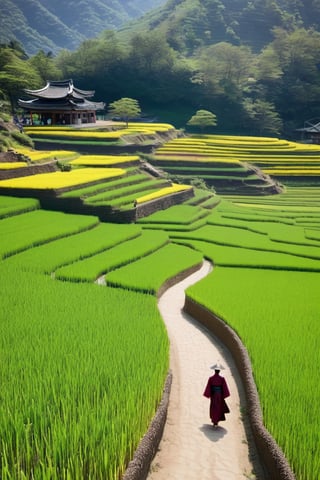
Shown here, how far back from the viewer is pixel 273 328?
11.6m

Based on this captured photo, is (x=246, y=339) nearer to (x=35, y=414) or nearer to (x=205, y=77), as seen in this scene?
(x=35, y=414)

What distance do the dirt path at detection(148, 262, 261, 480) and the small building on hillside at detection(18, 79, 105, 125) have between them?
3908 centimetres

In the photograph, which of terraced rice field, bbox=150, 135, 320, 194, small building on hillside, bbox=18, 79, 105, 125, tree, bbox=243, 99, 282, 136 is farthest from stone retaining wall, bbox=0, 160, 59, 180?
tree, bbox=243, 99, 282, 136

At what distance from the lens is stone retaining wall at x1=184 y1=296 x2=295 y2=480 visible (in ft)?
21.5

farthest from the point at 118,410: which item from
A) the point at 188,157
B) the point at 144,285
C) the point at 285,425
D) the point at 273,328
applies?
the point at 188,157

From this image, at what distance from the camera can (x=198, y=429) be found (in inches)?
324

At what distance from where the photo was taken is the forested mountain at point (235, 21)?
104750mm

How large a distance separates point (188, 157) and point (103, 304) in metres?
33.5

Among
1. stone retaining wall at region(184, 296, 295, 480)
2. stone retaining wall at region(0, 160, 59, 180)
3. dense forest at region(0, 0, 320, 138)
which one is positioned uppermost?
dense forest at region(0, 0, 320, 138)

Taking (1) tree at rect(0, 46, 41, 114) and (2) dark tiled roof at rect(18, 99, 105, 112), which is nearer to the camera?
(2) dark tiled roof at rect(18, 99, 105, 112)

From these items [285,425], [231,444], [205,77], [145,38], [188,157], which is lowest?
[231,444]

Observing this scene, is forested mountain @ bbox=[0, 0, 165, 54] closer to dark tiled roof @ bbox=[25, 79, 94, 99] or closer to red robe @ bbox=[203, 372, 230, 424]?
dark tiled roof @ bbox=[25, 79, 94, 99]

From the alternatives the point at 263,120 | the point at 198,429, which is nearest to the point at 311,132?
the point at 263,120

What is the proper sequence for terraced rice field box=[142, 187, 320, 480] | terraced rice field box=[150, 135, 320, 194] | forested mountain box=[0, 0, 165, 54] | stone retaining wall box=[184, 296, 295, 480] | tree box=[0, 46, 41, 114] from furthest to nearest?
forested mountain box=[0, 0, 165, 54] → tree box=[0, 46, 41, 114] → terraced rice field box=[150, 135, 320, 194] → terraced rice field box=[142, 187, 320, 480] → stone retaining wall box=[184, 296, 295, 480]
